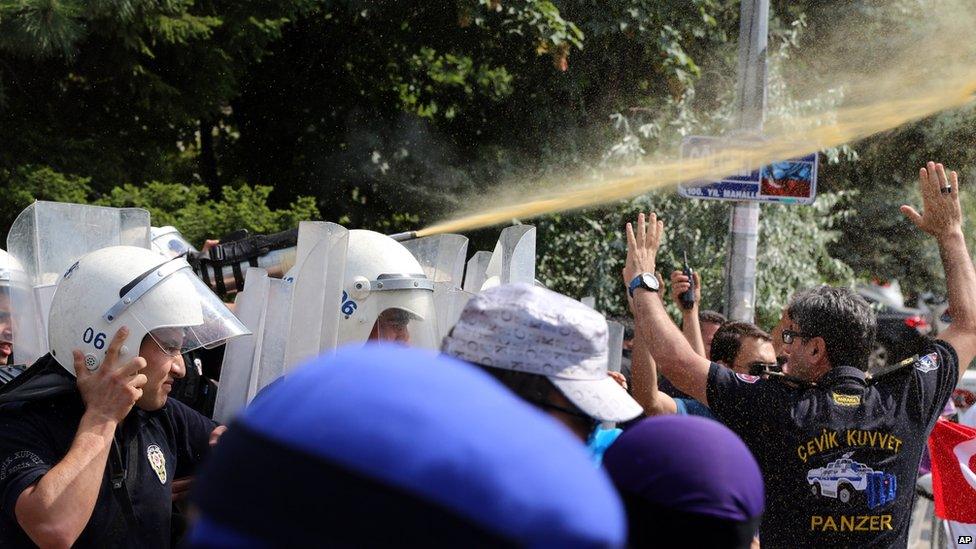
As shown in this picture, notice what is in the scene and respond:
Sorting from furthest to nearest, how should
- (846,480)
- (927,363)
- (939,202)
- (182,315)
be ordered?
1. (939,202)
2. (927,363)
3. (846,480)
4. (182,315)

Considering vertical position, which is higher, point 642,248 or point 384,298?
point 642,248

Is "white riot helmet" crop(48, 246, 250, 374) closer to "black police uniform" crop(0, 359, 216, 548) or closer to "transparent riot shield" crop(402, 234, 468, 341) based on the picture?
"black police uniform" crop(0, 359, 216, 548)

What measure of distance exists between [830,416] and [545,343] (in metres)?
1.75

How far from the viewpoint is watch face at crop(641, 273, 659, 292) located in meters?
3.63

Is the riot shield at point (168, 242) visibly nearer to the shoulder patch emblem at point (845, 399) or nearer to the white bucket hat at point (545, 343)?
the shoulder patch emblem at point (845, 399)

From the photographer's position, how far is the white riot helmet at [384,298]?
4.10m

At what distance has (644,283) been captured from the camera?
12.0 feet

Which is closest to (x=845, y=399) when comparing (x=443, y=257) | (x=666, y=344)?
(x=666, y=344)

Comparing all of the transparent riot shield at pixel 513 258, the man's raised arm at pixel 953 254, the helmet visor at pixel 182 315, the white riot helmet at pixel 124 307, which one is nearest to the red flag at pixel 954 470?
the man's raised arm at pixel 953 254

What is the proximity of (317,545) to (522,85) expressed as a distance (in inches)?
368

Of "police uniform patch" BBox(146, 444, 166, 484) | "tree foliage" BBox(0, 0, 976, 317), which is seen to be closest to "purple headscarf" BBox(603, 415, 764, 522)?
"police uniform patch" BBox(146, 444, 166, 484)

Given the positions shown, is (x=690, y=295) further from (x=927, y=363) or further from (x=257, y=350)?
(x=257, y=350)

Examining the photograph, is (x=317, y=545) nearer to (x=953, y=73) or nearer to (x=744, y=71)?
(x=744, y=71)

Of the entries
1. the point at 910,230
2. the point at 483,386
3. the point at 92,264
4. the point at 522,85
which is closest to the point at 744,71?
the point at 522,85
